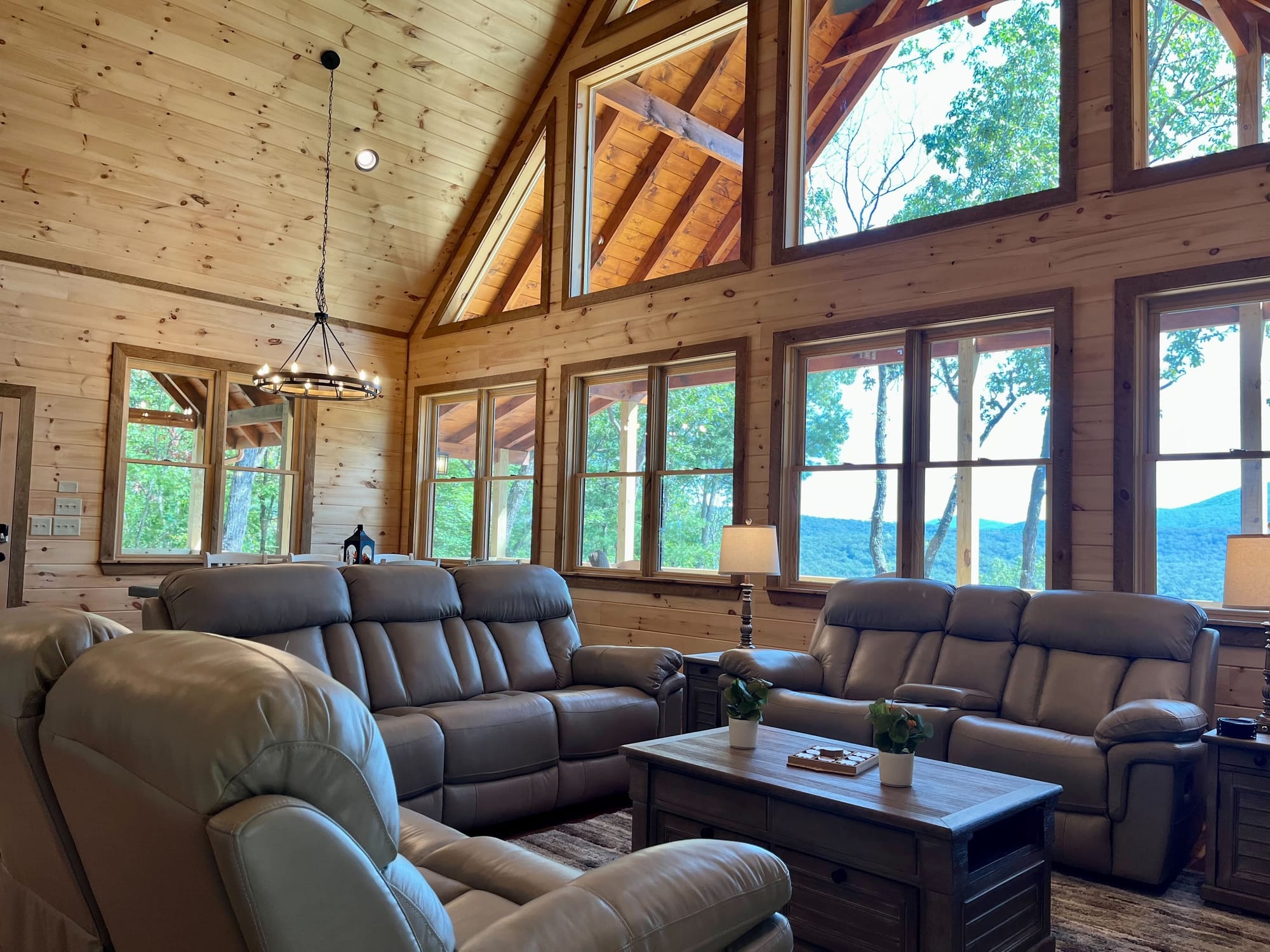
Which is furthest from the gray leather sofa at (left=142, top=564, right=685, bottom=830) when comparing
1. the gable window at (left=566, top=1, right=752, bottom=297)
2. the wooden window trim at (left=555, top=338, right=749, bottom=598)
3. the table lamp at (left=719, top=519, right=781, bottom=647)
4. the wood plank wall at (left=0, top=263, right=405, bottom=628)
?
the wood plank wall at (left=0, top=263, right=405, bottom=628)

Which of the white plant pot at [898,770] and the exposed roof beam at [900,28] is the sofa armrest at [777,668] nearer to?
the white plant pot at [898,770]

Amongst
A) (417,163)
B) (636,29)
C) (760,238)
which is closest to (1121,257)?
(760,238)

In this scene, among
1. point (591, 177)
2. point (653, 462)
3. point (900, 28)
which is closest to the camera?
point (900, 28)

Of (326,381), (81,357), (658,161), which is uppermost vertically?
(658,161)

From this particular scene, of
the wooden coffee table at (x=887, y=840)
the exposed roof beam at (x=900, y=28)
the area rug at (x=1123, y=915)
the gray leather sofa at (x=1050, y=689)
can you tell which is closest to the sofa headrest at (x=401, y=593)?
the area rug at (x=1123, y=915)

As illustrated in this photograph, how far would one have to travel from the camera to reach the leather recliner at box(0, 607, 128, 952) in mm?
1433

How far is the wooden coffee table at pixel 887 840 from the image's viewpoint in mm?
2395

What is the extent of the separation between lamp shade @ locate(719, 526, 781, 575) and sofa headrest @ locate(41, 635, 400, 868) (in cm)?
383

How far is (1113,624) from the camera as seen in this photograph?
12.9ft

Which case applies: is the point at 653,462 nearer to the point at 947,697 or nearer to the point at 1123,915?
the point at 947,697

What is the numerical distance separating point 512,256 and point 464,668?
4.50 meters

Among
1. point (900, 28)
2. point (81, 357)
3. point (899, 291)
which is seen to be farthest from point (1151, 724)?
point (81, 357)

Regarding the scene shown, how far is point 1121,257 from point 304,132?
535 centimetres

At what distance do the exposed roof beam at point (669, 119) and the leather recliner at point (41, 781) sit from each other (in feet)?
20.2
